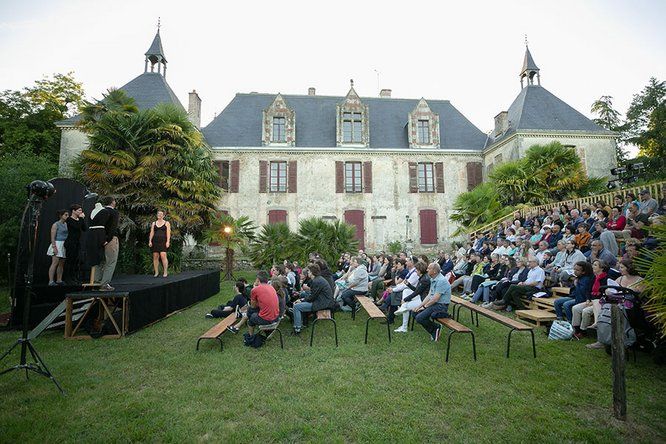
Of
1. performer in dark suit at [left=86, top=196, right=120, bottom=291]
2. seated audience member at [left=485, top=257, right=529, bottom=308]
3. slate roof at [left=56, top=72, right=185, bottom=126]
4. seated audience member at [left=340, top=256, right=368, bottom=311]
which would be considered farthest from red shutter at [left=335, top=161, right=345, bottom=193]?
performer in dark suit at [left=86, top=196, right=120, bottom=291]

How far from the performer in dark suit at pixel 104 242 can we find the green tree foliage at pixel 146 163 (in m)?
6.32

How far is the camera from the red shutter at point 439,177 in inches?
887

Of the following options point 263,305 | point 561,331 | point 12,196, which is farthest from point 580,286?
point 12,196

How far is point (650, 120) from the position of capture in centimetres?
2627

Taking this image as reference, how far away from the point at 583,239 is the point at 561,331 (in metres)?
4.04

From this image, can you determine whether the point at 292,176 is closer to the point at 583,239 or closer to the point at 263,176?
the point at 263,176

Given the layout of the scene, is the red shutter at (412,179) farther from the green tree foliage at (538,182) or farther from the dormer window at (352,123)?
the green tree foliage at (538,182)

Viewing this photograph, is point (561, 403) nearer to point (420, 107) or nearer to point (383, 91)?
point (420, 107)

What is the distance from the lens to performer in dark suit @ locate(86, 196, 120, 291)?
6.95 metres

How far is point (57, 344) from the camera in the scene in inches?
237

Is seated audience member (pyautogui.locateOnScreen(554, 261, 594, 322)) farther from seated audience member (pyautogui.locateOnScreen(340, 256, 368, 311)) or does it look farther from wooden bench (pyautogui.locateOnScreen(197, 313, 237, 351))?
wooden bench (pyautogui.locateOnScreen(197, 313, 237, 351))

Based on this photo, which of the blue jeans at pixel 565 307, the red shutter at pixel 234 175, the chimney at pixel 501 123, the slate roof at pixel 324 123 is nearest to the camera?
the blue jeans at pixel 565 307

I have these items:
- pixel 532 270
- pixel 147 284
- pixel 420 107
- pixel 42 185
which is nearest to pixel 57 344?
pixel 147 284

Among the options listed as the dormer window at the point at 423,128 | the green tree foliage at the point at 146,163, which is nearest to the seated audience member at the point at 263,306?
the green tree foliage at the point at 146,163
